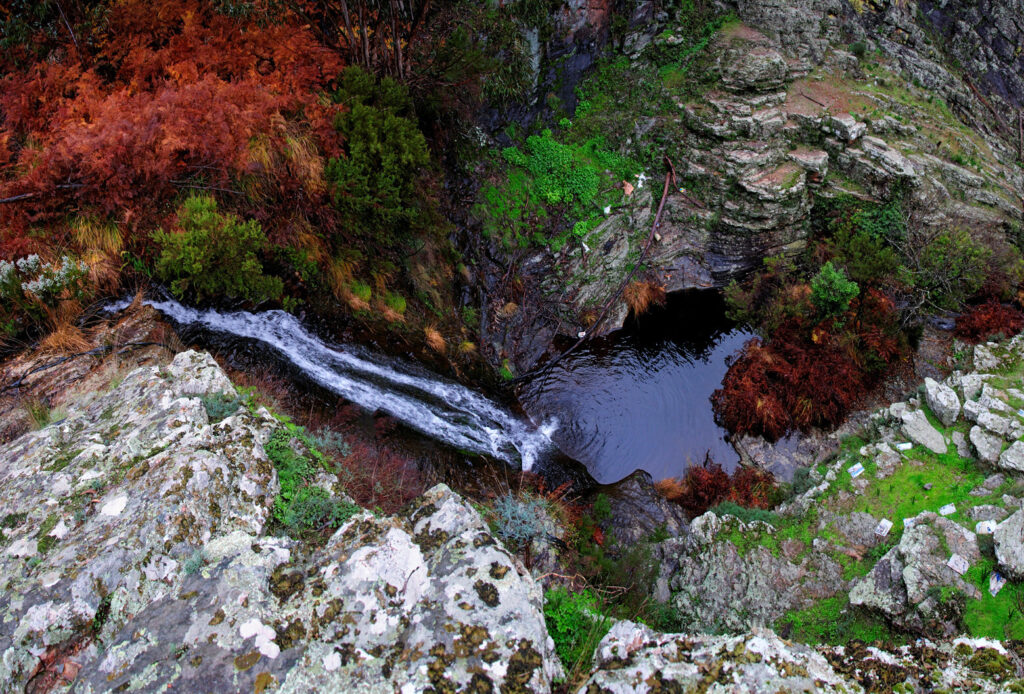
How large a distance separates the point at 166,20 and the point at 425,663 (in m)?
9.43

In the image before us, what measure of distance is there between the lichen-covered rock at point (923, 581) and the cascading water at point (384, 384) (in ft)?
15.8

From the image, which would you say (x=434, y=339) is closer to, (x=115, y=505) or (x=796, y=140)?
(x=115, y=505)

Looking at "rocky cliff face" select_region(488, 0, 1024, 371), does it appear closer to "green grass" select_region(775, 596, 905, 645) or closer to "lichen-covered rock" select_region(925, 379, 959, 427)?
"lichen-covered rock" select_region(925, 379, 959, 427)

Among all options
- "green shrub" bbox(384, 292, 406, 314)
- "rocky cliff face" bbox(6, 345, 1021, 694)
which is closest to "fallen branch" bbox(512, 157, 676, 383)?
"green shrub" bbox(384, 292, 406, 314)

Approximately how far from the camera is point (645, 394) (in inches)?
410

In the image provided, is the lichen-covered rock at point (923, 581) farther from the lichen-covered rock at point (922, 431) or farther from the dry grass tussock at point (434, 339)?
the dry grass tussock at point (434, 339)

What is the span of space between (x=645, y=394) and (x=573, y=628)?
7081 mm

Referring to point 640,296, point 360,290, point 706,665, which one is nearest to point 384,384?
point 360,290

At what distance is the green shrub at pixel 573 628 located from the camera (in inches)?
140

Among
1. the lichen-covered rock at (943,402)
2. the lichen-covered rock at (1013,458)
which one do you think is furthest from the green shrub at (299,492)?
the lichen-covered rock at (943,402)

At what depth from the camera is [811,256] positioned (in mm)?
11328

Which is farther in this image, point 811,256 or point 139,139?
point 811,256

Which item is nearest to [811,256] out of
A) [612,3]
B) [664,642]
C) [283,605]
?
[612,3]

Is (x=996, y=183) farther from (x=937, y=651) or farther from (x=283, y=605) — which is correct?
(x=283, y=605)
